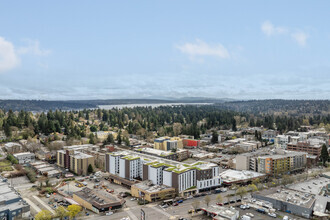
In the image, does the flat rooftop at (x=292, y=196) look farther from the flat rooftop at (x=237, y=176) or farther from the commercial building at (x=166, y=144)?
the commercial building at (x=166, y=144)

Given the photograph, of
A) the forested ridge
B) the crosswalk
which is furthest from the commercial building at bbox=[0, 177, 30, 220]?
the forested ridge

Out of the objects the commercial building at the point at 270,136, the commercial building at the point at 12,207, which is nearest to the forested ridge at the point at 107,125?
the commercial building at the point at 270,136

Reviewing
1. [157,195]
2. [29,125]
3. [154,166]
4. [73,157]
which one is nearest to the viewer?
[157,195]

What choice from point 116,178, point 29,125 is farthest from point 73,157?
point 29,125

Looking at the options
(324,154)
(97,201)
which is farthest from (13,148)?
(324,154)

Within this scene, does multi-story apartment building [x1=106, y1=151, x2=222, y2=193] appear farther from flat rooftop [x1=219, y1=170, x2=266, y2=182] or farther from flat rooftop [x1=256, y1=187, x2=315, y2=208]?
flat rooftop [x1=256, y1=187, x2=315, y2=208]

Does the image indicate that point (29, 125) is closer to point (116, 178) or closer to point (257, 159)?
point (116, 178)
